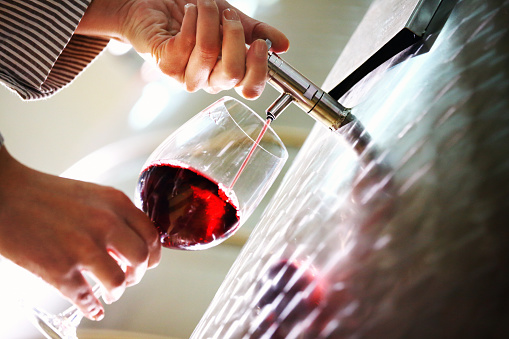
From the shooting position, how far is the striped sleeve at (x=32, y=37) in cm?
61

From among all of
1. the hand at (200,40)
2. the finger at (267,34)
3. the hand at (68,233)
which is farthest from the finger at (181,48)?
the hand at (68,233)

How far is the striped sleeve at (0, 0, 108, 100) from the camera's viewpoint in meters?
0.61

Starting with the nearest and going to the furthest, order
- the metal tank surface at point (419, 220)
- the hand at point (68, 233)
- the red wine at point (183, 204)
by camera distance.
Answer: the metal tank surface at point (419, 220) → the hand at point (68, 233) → the red wine at point (183, 204)

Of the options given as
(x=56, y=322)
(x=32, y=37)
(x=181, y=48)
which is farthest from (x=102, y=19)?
(x=56, y=322)

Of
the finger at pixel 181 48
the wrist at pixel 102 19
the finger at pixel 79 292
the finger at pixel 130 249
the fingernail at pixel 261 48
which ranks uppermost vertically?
the wrist at pixel 102 19

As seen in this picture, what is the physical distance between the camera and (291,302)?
28 cm

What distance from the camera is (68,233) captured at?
0.33 meters

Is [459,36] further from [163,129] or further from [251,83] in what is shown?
[163,129]

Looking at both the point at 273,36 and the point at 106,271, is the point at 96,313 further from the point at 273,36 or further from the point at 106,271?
the point at 273,36

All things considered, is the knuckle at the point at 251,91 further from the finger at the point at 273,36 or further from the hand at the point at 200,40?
the finger at the point at 273,36

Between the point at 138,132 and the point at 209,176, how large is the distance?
2.32ft

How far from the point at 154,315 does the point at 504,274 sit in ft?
2.02

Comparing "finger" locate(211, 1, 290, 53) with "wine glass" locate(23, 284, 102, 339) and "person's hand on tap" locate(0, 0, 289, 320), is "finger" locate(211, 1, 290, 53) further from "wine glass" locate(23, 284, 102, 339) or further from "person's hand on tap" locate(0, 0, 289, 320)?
"wine glass" locate(23, 284, 102, 339)

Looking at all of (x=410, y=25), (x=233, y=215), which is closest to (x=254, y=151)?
(x=233, y=215)
